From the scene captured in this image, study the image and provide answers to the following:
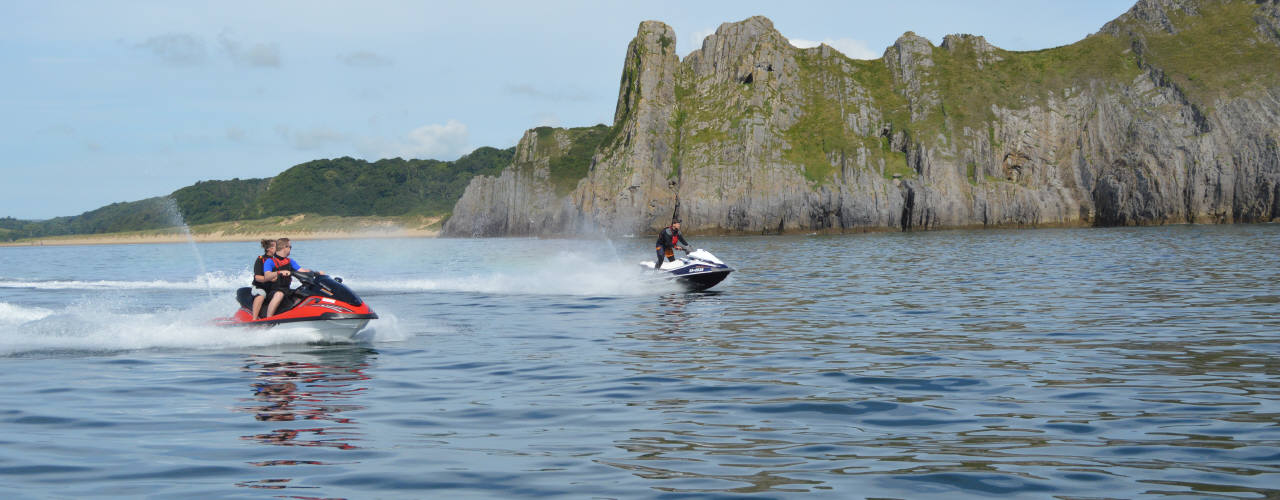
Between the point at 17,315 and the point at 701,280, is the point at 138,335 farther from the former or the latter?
the point at 701,280

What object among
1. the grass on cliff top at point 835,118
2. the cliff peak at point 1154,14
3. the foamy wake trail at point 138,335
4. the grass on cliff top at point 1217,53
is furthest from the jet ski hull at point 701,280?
the cliff peak at point 1154,14

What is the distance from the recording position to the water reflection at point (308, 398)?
902cm

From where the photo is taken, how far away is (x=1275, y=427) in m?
8.73

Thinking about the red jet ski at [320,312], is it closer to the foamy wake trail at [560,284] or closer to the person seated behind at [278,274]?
the person seated behind at [278,274]

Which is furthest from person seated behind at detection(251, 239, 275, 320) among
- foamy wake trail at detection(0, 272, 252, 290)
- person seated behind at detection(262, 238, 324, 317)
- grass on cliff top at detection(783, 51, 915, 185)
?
grass on cliff top at detection(783, 51, 915, 185)

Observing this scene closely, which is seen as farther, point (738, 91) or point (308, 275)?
point (738, 91)

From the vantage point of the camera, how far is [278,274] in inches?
694

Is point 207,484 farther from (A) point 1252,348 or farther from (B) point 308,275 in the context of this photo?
(A) point 1252,348

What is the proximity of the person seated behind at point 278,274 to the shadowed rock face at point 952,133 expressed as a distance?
138 meters

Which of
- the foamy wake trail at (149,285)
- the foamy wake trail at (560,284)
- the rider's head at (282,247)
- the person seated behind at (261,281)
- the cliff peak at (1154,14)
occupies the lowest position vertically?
the foamy wake trail at (560,284)

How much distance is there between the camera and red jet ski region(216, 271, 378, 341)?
17203mm

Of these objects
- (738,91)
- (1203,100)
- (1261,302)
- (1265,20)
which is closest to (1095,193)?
(1203,100)

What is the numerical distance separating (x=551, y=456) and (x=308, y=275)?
1091 centimetres

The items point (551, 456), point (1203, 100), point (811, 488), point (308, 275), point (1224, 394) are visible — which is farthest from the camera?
point (1203, 100)
